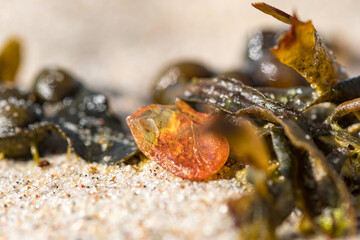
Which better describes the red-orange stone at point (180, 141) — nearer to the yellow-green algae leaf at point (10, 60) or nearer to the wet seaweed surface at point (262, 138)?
the wet seaweed surface at point (262, 138)

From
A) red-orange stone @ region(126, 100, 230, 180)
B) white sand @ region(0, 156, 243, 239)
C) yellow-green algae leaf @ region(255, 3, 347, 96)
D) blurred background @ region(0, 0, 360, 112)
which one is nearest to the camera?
white sand @ region(0, 156, 243, 239)

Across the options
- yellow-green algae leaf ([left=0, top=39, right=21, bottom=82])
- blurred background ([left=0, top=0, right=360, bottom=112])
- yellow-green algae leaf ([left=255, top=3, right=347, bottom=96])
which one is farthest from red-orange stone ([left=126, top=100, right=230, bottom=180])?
blurred background ([left=0, top=0, right=360, bottom=112])

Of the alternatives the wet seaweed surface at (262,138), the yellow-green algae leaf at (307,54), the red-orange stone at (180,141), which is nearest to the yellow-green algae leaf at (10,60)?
the wet seaweed surface at (262,138)

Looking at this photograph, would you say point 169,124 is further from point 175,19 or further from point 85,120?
point 175,19

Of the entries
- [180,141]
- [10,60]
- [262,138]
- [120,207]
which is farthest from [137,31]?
[120,207]

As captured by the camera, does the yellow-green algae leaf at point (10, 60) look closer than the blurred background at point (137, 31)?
Yes

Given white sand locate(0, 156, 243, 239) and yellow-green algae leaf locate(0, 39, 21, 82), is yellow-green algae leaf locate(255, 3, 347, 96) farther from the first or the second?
yellow-green algae leaf locate(0, 39, 21, 82)

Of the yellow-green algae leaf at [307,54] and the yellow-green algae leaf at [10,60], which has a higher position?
the yellow-green algae leaf at [307,54]
